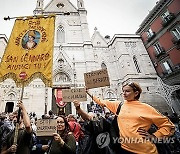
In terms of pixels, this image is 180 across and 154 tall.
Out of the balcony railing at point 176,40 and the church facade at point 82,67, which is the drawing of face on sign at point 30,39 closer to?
the church facade at point 82,67

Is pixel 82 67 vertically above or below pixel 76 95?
above

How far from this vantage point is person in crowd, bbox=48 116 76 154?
2.46m

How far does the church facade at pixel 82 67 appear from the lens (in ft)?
52.2

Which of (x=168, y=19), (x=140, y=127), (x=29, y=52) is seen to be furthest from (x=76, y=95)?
(x=168, y=19)

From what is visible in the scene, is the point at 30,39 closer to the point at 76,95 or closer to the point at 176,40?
the point at 76,95

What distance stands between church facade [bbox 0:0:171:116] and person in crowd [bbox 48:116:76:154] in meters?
12.3

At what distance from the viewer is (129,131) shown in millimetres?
2006

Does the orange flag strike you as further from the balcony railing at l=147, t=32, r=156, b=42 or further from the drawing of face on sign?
the balcony railing at l=147, t=32, r=156, b=42

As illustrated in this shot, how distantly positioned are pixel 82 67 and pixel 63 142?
630 inches

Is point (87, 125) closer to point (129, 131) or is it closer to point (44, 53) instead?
point (129, 131)

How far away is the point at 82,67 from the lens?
60.0 feet

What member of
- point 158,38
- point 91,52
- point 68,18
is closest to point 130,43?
point 158,38

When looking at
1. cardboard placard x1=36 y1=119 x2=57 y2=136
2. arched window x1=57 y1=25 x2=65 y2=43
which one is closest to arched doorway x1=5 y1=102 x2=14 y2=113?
arched window x1=57 y1=25 x2=65 y2=43

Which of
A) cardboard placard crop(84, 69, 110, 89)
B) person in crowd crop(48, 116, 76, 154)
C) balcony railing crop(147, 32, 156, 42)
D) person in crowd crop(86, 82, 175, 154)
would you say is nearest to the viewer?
person in crowd crop(86, 82, 175, 154)
